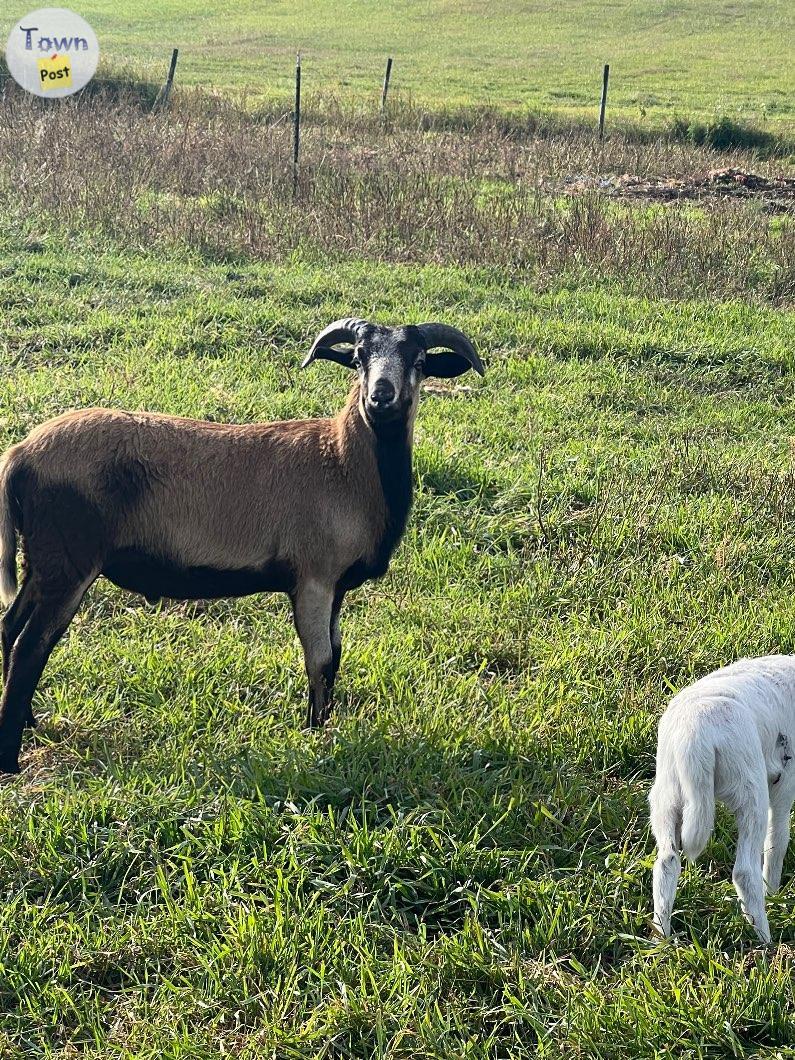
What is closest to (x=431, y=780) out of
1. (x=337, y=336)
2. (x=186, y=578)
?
(x=186, y=578)

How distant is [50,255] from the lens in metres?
11.4

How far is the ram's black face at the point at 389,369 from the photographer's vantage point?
460 cm

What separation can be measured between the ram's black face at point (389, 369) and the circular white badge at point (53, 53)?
1536 centimetres

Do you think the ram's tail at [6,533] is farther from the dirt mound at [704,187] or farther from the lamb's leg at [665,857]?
the dirt mound at [704,187]

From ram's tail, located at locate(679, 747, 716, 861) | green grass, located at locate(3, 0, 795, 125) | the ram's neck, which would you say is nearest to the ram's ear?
the ram's neck

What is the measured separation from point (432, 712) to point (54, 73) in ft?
57.0

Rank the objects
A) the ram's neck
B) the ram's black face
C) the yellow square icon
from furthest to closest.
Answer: the yellow square icon, the ram's neck, the ram's black face

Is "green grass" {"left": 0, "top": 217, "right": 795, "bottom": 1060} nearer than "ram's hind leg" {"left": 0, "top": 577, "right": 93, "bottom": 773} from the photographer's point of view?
Yes

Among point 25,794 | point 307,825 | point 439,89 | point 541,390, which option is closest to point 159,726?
point 25,794

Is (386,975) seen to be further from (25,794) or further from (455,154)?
(455,154)

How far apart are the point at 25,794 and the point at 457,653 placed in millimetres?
2049

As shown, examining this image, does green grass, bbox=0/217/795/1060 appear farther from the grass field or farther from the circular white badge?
the circular white badge

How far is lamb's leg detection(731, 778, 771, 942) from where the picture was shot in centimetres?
342

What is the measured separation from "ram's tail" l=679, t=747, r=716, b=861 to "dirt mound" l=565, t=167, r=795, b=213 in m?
13.8
